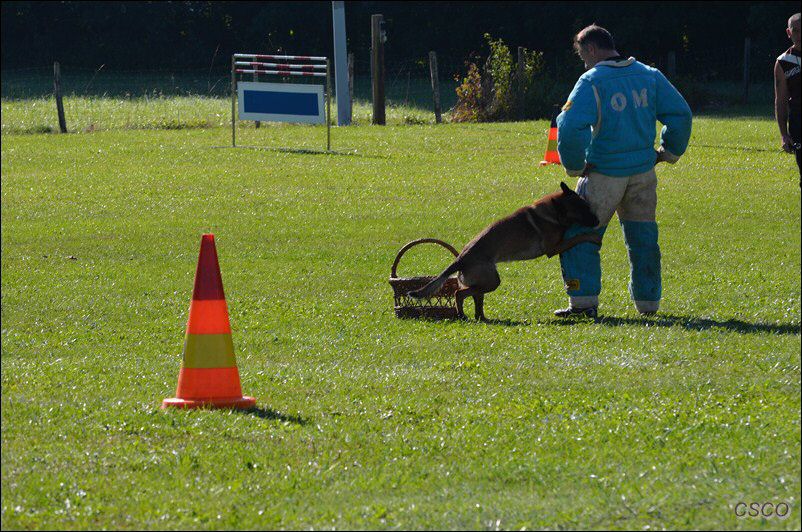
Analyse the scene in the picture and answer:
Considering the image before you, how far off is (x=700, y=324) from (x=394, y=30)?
1684 inches

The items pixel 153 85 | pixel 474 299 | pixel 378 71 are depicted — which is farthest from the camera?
pixel 153 85

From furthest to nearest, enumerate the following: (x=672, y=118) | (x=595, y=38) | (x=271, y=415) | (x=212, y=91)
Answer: (x=212, y=91) < (x=672, y=118) < (x=595, y=38) < (x=271, y=415)

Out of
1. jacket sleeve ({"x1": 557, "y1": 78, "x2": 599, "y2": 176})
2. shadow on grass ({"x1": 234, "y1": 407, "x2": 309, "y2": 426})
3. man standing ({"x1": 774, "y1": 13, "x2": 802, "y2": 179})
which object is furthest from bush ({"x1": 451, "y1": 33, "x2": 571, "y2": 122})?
shadow on grass ({"x1": 234, "y1": 407, "x2": 309, "y2": 426})

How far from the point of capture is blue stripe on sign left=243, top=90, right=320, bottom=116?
72.4 feet

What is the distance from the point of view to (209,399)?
6.48 meters

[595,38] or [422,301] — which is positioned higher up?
[595,38]

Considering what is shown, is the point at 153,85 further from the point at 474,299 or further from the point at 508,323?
the point at 508,323

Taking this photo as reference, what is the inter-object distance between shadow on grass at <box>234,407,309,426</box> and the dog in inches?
116

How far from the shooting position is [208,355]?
21.5ft

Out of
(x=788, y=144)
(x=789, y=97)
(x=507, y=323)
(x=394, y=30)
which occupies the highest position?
(x=394, y=30)

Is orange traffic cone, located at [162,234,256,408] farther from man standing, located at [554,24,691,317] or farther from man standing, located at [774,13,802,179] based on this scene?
man standing, located at [774,13,802,179]

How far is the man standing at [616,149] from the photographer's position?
8633mm

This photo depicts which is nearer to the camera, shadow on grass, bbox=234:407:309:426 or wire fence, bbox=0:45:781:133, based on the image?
shadow on grass, bbox=234:407:309:426

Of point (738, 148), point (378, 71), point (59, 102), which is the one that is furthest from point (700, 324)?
point (378, 71)
